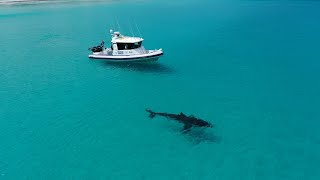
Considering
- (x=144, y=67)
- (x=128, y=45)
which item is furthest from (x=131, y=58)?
(x=144, y=67)

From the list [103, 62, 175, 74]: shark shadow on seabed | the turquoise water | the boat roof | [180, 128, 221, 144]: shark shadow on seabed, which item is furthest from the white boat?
[180, 128, 221, 144]: shark shadow on seabed

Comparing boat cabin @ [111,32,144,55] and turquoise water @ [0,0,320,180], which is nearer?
turquoise water @ [0,0,320,180]

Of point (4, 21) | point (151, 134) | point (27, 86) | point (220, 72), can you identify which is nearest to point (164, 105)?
point (151, 134)

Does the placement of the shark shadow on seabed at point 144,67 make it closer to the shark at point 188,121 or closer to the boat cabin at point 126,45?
the boat cabin at point 126,45

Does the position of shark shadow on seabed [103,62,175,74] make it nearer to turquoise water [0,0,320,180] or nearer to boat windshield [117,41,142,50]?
turquoise water [0,0,320,180]

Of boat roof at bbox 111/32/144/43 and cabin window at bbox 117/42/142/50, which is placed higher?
boat roof at bbox 111/32/144/43

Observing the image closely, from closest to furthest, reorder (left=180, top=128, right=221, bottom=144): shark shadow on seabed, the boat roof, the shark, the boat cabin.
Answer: (left=180, top=128, right=221, bottom=144): shark shadow on seabed → the shark → the boat roof → the boat cabin
